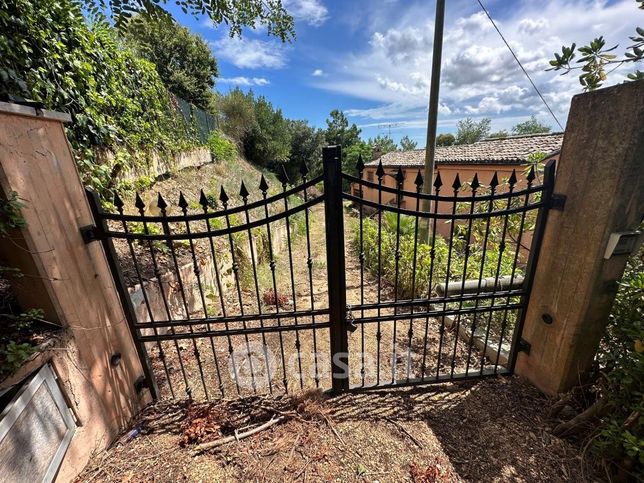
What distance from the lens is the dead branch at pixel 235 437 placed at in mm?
2092

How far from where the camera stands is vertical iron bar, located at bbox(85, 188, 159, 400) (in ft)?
6.62

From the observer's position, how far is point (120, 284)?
2201mm

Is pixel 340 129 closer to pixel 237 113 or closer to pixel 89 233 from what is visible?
pixel 237 113

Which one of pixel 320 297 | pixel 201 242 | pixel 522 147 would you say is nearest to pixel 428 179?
pixel 320 297

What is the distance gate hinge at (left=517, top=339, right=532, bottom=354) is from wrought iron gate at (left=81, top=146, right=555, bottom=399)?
0.01 metres

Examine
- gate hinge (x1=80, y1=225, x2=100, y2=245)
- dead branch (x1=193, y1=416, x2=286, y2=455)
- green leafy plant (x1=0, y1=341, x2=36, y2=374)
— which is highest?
gate hinge (x1=80, y1=225, x2=100, y2=245)

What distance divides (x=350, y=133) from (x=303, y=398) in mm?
36434

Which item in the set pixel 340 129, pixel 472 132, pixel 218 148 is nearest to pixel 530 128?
pixel 472 132

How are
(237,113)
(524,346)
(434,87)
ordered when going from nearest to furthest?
1. (524,346)
2. (434,87)
3. (237,113)

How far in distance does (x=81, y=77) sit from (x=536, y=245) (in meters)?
5.26

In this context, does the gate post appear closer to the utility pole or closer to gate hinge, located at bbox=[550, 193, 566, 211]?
gate hinge, located at bbox=[550, 193, 566, 211]

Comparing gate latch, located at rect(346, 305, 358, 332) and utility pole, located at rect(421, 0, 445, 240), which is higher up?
utility pole, located at rect(421, 0, 445, 240)

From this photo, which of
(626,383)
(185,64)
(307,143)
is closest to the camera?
(626,383)

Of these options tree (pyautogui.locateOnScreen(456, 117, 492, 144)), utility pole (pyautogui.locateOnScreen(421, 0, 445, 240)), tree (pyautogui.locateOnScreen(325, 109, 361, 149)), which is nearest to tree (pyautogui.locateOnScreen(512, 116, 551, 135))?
tree (pyautogui.locateOnScreen(456, 117, 492, 144))
